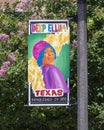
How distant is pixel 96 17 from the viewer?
7883mm

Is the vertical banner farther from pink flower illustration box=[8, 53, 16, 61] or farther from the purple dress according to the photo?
pink flower illustration box=[8, 53, 16, 61]

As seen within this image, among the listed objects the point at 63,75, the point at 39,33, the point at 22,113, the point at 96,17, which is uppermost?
the point at 96,17

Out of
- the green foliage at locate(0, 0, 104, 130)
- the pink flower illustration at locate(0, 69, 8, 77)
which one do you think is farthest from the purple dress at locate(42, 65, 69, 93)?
the green foliage at locate(0, 0, 104, 130)

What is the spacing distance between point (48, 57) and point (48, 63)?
74 millimetres

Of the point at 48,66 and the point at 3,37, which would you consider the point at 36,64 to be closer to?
the point at 48,66

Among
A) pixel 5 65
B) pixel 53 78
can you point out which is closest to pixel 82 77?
pixel 53 78

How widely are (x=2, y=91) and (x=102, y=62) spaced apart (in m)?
1.77

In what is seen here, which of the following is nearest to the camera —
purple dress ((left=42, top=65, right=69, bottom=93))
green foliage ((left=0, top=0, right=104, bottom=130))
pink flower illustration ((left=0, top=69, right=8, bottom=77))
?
purple dress ((left=42, top=65, right=69, bottom=93))

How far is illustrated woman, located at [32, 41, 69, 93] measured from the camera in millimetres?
5543

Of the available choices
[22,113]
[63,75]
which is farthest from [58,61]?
[22,113]

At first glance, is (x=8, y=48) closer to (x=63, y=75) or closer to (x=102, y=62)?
(x=102, y=62)

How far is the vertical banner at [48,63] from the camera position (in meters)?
5.55

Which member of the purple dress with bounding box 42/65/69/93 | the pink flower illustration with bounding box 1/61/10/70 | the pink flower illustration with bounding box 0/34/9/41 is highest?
the pink flower illustration with bounding box 0/34/9/41

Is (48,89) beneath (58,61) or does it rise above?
beneath
